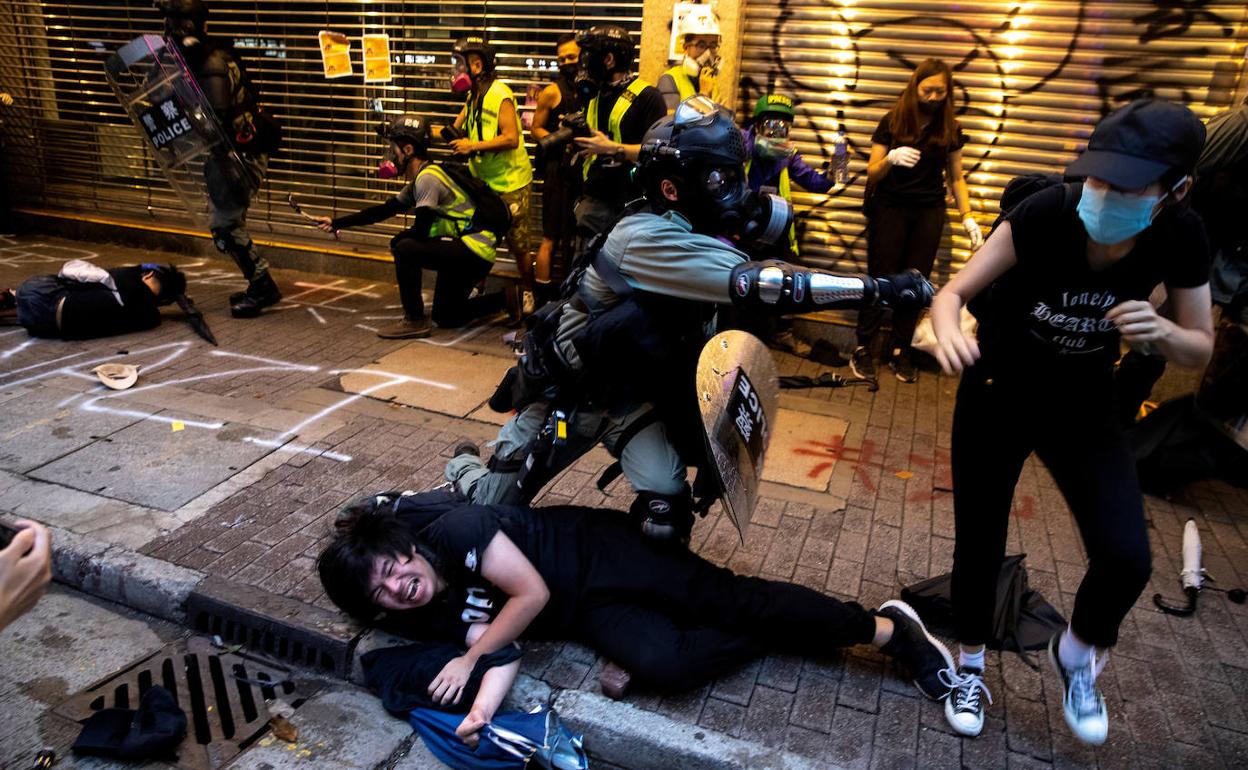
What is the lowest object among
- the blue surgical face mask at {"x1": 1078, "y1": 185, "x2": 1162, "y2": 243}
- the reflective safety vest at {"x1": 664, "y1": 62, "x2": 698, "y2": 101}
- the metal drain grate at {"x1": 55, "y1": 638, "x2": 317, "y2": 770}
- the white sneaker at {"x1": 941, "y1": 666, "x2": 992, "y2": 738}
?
the metal drain grate at {"x1": 55, "y1": 638, "x2": 317, "y2": 770}

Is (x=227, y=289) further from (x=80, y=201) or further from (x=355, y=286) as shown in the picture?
(x=80, y=201)

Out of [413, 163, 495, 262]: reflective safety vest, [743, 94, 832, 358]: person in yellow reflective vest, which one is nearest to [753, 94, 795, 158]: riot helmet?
[743, 94, 832, 358]: person in yellow reflective vest

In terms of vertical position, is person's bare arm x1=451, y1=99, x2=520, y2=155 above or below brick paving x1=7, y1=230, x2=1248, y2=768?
above

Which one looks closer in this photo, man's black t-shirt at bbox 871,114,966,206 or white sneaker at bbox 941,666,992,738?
white sneaker at bbox 941,666,992,738

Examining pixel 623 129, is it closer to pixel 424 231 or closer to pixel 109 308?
pixel 424 231

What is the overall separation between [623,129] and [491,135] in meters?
1.40

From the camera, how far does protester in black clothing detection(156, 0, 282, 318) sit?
6371mm

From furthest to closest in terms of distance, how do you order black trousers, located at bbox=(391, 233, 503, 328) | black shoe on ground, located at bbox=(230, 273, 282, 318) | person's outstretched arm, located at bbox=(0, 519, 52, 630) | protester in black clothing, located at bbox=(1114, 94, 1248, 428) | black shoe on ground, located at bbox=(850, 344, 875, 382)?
1. black shoe on ground, located at bbox=(230, 273, 282, 318)
2. black trousers, located at bbox=(391, 233, 503, 328)
3. black shoe on ground, located at bbox=(850, 344, 875, 382)
4. protester in black clothing, located at bbox=(1114, 94, 1248, 428)
5. person's outstretched arm, located at bbox=(0, 519, 52, 630)

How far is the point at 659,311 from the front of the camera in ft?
9.13

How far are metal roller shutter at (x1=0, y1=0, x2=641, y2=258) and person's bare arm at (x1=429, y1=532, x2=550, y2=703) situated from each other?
5329mm

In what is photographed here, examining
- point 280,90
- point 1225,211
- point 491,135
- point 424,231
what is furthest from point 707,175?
point 280,90

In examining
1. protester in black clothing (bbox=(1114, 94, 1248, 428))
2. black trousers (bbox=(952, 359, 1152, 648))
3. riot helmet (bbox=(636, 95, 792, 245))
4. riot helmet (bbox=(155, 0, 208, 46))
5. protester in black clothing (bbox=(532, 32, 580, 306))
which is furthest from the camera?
protester in black clothing (bbox=(532, 32, 580, 306))

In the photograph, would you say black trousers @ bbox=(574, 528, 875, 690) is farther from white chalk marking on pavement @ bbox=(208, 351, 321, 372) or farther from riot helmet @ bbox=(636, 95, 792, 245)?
white chalk marking on pavement @ bbox=(208, 351, 321, 372)

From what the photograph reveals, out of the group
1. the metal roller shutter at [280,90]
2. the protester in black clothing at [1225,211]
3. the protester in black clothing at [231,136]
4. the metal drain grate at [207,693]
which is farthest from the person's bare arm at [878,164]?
the metal drain grate at [207,693]
